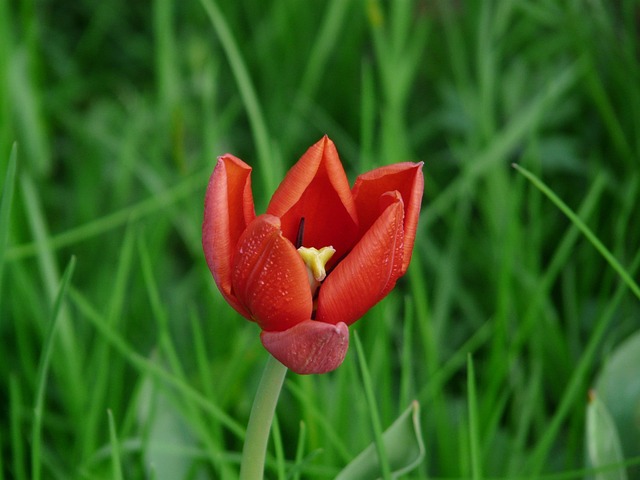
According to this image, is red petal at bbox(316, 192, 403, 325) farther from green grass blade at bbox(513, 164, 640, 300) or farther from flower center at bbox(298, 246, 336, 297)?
green grass blade at bbox(513, 164, 640, 300)

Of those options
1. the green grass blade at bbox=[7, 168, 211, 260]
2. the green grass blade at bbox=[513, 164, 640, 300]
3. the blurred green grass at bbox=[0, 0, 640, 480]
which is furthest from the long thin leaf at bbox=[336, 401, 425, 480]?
the green grass blade at bbox=[7, 168, 211, 260]

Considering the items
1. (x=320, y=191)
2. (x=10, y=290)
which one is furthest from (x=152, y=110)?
(x=320, y=191)

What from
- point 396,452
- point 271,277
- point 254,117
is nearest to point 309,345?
point 271,277

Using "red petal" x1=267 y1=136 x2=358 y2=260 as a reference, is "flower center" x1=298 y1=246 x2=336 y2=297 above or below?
below

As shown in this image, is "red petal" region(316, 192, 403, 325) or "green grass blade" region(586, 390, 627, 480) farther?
"green grass blade" region(586, 390, 627, 480)

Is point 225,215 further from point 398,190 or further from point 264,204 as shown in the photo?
point 264,204

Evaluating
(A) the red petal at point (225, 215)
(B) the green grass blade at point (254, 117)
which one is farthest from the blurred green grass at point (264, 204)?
(A) the red petal at point (225, 215)

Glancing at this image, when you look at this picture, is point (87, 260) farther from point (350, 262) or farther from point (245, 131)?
point (350, 262)
